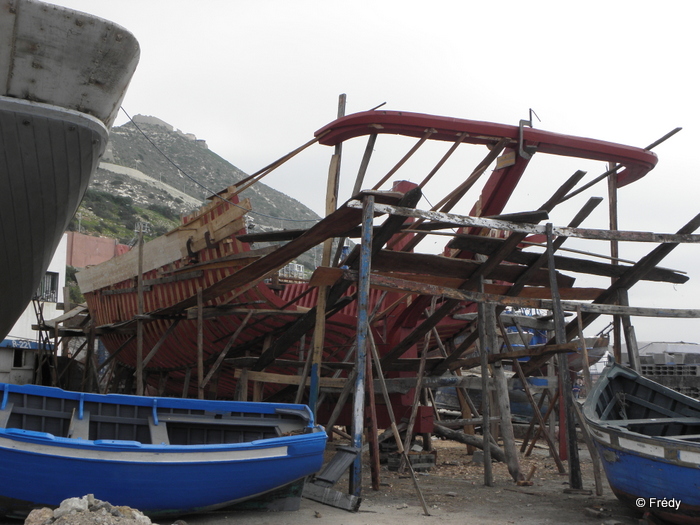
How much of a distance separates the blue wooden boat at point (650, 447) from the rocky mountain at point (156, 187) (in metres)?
37.7

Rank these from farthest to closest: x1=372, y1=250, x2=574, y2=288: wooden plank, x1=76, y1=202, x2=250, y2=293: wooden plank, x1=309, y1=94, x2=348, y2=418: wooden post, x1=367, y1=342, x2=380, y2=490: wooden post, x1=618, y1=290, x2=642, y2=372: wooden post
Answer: x1=76, y1=202, x2=250, y2=293: wooden plank
x1=618, y1=290, x2=642, y2=372: wooden post
x1=372, y1=250, x2=574, y2=288: wooden plank
x1=309, y1=94, x2=348, y2=418: wooden post
x1=367, y1=342, x2=380, y2=490: wooden post

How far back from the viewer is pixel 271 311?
34.8 ft

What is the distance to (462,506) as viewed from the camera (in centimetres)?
Answer: 674

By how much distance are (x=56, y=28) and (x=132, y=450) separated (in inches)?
132

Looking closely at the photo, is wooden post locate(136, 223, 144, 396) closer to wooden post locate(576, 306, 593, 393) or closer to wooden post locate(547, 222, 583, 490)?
wooden post locate(547, 222, 583, 490)

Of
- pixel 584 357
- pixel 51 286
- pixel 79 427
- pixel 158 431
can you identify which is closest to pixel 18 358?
pixel 51 286

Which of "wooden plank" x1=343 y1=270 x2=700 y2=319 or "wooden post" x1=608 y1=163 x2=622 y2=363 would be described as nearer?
"wooden plank" x1=343 y1=270 x2=700 y2=319

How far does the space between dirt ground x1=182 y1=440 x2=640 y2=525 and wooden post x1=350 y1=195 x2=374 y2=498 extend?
382 millimetres

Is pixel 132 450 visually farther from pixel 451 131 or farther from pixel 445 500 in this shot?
pixel 451 131

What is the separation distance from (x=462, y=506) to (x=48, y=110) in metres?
5.23

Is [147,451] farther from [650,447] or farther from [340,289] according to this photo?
[650,447]

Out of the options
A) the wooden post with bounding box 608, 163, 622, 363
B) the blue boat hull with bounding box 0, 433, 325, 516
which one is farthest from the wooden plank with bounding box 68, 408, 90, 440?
the wooden post with bounding box 608, 163, 622, 363

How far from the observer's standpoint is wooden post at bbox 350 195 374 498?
21.5 ft

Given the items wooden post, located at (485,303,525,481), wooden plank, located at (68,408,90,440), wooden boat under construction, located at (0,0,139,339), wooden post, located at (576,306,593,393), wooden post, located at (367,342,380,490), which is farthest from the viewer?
wooden post, located at (485,303,525,481)
